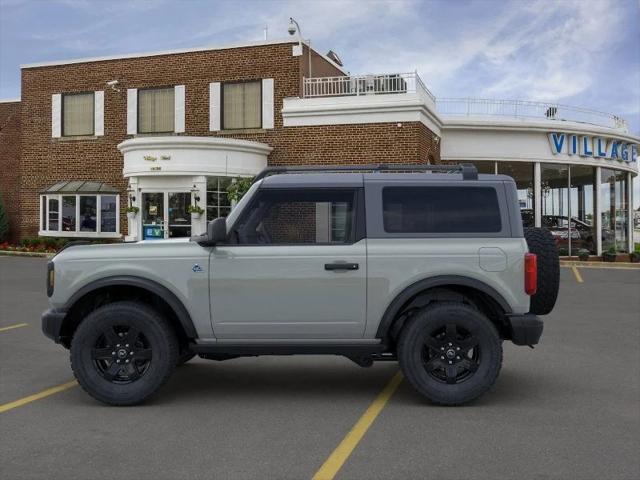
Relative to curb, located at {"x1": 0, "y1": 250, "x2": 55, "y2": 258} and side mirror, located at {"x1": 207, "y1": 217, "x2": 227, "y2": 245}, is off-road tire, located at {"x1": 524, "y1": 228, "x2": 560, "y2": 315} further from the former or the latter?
curb, located at {"x1": 0, "y1": 250, "x2": 55, "y2": 258}

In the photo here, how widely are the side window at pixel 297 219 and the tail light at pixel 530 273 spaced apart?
59.3 inches

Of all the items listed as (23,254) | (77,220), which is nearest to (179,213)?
(77,220)

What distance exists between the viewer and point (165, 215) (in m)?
23.8

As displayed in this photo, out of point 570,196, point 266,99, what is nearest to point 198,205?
point 266,99

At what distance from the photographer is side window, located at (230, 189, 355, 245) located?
5.91 metres

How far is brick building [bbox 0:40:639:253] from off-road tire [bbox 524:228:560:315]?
1651cm

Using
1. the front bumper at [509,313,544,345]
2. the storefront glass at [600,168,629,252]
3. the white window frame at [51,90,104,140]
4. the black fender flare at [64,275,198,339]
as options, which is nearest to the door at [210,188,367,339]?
the black fender flare at [64,275,198,339]

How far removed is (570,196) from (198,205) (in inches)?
583

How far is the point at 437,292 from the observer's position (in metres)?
6.00

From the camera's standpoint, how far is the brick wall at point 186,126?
909 inches

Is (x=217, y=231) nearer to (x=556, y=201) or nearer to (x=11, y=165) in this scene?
(x=556, y=201)

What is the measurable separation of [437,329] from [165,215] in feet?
62.8

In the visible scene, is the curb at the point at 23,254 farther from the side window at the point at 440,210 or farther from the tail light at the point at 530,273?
the tail light at the point at 530,273

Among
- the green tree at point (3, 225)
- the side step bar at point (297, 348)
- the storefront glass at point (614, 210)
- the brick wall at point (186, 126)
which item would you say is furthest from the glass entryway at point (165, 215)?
the side step bar at point (297, 348)
